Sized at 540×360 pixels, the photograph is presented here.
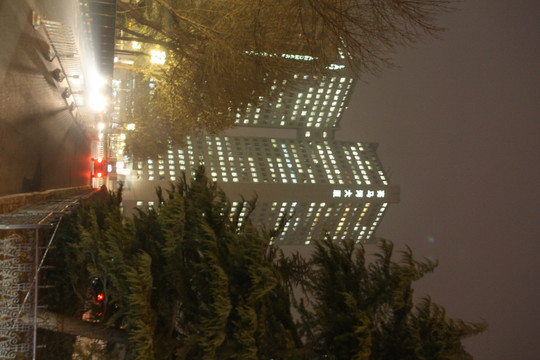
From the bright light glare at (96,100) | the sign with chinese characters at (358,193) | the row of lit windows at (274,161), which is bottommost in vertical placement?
the bright light glare at (96,100)

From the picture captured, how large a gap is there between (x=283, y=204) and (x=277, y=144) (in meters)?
14.7

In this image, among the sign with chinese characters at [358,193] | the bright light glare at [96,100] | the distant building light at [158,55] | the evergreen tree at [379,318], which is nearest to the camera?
the evergreen tree at [379,318]

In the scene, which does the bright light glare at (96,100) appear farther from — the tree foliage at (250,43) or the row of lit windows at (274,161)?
the row of lit windows at (274,161)

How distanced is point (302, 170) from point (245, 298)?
68422 millimetres

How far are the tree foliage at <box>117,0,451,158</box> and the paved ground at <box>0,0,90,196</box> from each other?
4.02 m

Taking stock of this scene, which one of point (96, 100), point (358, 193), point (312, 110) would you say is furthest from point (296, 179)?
point (96, 100)

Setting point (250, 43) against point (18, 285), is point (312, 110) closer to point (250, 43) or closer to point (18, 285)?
point (250, 43)

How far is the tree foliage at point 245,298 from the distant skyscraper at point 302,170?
50.1 metres

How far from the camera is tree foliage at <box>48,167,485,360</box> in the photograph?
576 cm

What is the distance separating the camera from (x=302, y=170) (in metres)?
74.1

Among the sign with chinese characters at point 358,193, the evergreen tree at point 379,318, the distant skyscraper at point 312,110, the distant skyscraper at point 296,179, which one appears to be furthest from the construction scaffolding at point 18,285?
the distant skyscraper at point 312,110

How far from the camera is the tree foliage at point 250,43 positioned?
28.2 feet

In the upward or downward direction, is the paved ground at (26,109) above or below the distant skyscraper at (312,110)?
below

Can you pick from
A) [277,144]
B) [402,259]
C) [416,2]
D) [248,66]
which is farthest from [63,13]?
[277,144]
